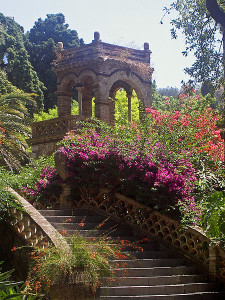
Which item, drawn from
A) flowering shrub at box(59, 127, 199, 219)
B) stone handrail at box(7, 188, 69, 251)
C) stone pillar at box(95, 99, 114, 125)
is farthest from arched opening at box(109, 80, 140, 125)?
stone handrail at box(7, 188, 69, 251)

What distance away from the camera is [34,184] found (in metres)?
15.3

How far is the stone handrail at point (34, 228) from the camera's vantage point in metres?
9.50

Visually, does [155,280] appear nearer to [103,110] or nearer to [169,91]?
[103,110]

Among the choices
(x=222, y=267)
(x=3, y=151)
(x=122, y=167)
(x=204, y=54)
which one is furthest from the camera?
(x=3, y=151)

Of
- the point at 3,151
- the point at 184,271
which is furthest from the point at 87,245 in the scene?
the point at 3,151

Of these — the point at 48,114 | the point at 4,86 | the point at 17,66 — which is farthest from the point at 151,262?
the point at 17,66

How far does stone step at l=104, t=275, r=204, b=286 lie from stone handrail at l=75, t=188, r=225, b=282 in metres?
0.44

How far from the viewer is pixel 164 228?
11562 mm

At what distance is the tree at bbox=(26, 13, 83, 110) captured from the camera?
135ft

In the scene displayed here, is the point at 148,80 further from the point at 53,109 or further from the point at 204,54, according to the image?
the point at 53,109

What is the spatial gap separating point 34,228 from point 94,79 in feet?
51.5

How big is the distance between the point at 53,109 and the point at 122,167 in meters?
26.8

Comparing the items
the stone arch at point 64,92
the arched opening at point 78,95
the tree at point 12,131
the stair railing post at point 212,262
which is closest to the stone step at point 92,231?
the stair railing post at point 212,262

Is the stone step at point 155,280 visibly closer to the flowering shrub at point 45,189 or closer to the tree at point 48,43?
the flowering shrub at point 45,189
